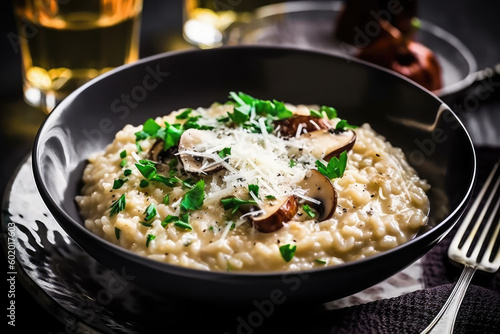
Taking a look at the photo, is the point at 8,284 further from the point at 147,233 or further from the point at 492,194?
the point at 492,194

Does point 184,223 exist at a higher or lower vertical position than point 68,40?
higher

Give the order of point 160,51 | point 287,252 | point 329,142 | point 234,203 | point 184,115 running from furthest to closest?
point 160,51
point 184,115
point 329,142
point 234,203
point 287,252

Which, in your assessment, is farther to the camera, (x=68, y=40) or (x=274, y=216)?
(x=68, y=40)

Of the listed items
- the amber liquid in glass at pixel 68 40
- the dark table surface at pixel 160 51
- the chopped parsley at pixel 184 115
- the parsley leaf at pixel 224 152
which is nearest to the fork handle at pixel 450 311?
the parsley leaf at pixel 224 152

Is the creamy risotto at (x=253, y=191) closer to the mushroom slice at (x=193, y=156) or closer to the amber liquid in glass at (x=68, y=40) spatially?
the mushroom slice at (x=193, y=156)

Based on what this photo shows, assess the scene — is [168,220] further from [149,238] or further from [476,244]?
[476,244]

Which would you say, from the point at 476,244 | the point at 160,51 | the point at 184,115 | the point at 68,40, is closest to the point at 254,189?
the point at 184,115

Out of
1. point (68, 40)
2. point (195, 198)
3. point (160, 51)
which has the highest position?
point (195, 198)

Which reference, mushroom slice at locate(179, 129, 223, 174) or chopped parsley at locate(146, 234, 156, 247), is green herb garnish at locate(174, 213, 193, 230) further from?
mushroom slice at locate(179, 129, 223, 174)
